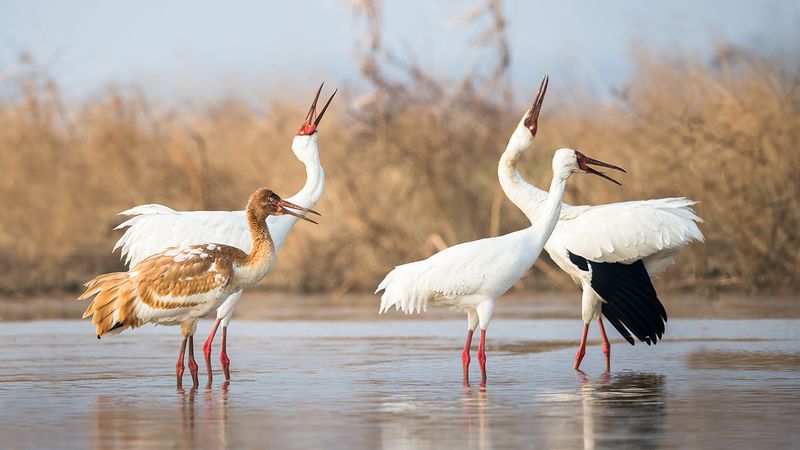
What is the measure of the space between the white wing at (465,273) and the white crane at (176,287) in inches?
46.6

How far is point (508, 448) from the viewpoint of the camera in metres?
7.41

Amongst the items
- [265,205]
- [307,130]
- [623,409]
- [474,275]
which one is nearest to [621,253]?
[474,275]

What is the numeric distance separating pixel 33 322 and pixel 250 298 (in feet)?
16.5

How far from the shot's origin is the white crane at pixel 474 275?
1091cm

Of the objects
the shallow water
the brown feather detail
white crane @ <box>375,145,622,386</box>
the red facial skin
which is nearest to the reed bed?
the shallow water

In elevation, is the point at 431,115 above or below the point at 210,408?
above

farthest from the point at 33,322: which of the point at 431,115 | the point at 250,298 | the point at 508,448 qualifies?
the point at 508,448

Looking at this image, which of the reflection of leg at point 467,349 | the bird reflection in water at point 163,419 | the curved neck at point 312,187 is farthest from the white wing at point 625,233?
the bird reflection in water at point 163,419

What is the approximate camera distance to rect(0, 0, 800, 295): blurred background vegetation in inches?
752

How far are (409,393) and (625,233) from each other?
311cm

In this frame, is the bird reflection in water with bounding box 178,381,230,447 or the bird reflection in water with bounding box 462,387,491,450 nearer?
the bird reflection in water with bounding box 462,387,491,450

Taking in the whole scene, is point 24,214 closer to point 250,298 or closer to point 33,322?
point 250,298

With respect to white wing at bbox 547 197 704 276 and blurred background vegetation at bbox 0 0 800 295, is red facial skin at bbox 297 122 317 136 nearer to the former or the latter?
white wing at bbox 547 197 704 276

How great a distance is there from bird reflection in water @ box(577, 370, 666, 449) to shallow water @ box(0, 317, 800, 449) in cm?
1
